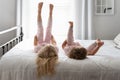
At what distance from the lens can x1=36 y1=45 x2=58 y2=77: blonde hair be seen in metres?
1.84

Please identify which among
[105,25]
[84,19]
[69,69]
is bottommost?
[69,69]

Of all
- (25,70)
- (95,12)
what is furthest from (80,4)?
(25,70)

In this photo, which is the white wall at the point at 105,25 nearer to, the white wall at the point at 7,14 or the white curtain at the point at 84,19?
the white curtain at the point at 84,19

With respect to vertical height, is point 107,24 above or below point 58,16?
below

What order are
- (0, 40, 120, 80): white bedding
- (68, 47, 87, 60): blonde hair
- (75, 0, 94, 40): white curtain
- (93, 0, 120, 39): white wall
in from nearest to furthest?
(0, 40, 120, 80): white bedding < (68, 47, 87, 60): blonde hair < (75, 0, 94, 40): white curtain < (93, 0, 120, 39): white wall

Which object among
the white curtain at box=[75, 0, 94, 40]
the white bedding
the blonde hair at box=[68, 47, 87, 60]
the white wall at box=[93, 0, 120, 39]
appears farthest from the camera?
the white wall at box=[93, 0, 120, 39]

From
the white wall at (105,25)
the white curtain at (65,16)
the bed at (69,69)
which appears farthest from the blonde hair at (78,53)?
the white wall at (105,25)

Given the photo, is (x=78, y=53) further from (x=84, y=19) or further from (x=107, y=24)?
(x=107, y=24)

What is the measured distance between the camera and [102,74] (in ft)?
6.02

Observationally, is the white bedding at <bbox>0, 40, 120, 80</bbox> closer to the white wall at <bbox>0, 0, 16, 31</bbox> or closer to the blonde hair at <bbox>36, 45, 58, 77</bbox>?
the blonde hair at <bbox>36, 45, 58, 77</bbox>

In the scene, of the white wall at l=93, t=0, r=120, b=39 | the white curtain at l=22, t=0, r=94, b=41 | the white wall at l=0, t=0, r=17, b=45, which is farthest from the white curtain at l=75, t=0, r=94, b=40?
the white wall at l=0, t=0, r=17, b=45

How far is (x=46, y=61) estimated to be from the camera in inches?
73.2

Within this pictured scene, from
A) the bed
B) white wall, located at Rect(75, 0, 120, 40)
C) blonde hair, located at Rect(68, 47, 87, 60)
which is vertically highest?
white wall, located at Rect(75, 0, 120, 40)

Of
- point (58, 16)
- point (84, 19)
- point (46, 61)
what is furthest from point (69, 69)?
point (58, 16)
